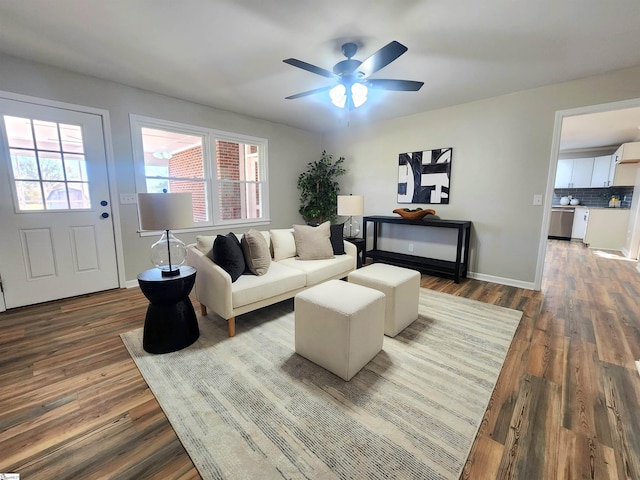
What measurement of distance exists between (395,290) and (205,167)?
10.7 feet

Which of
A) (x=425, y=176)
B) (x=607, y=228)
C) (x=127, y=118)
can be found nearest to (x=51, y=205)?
(x=127, y=118)

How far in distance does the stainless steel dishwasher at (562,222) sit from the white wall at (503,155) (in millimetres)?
5033

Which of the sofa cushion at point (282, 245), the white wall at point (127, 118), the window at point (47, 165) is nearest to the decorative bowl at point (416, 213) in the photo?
the sofa cushion at point (282, 245)

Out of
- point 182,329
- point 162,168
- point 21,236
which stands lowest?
point 182,329

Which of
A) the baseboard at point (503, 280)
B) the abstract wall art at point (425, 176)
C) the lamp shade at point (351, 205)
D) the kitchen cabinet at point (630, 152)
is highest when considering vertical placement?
the kitchen cabinet at point (630, 152)

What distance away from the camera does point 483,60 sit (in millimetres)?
2496

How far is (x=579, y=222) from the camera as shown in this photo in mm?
6758

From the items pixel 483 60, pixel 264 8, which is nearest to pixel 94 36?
pixel 264 8

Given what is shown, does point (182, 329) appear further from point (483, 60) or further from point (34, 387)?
point (483, 60)

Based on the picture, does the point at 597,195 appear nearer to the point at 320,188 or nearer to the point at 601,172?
the point at 601,172

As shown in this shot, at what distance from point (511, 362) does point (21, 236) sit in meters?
4.56

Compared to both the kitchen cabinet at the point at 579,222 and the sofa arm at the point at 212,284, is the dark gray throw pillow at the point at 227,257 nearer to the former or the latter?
the sofa arm at the point at 212,284

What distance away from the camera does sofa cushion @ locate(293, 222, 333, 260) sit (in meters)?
3.17

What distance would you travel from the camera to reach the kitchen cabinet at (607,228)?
573 cm
